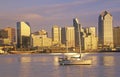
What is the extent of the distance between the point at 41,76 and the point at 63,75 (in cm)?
258

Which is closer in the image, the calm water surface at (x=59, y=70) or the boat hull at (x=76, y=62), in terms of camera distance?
the calm water surface at (x=59, y=70)

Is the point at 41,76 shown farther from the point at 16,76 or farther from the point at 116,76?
the point at 116,76

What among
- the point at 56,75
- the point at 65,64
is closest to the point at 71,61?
the point at 65,64

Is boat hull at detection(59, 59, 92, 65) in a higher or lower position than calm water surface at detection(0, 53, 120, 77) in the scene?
higher

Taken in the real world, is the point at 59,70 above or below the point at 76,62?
below

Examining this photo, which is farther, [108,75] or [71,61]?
[71,61]

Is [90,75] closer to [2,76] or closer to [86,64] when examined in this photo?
[2,76]

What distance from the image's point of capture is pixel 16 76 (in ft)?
169

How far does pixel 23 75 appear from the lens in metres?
52.0

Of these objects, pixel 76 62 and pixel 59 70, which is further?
pixel 76 62

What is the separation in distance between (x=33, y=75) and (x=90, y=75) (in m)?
6.23

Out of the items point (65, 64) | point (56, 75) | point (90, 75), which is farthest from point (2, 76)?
point (65, 64)

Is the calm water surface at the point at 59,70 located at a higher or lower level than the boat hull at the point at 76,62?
lower

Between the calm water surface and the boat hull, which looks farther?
the boat hull
